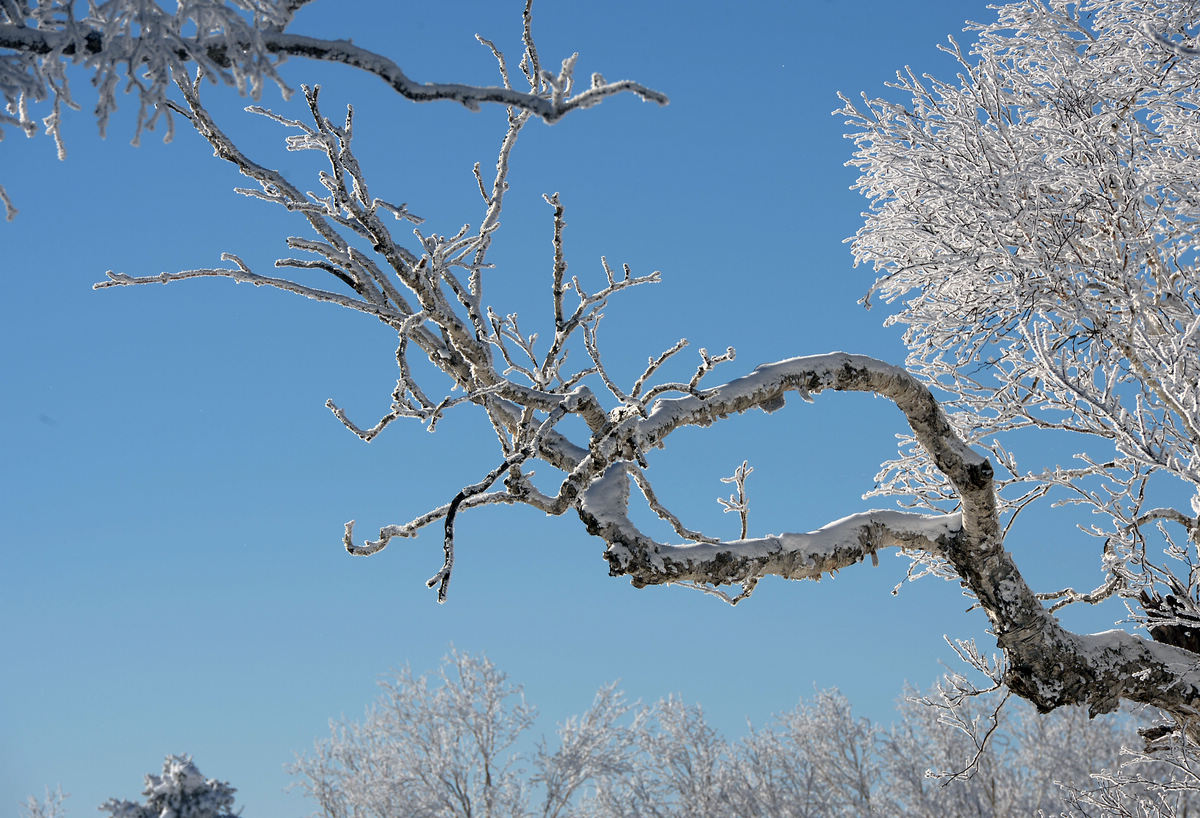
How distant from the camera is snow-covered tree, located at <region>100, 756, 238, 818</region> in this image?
14345 mm

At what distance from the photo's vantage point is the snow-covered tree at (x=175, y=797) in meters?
14.3

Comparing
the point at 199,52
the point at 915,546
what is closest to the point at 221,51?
the point at 199,52

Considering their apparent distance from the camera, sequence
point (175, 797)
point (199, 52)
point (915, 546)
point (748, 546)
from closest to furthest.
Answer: point (199, 52) → point (748, 546) → point (915, 546) → point (175, 797)

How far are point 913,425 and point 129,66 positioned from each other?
3794mm

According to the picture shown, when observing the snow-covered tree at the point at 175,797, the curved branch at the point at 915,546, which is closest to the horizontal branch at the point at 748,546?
the curved branch at the point at 915,546

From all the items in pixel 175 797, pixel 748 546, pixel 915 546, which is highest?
pixel 175 797

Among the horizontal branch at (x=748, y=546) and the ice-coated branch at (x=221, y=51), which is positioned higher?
the ice-coated branch at (x=221, y=51)

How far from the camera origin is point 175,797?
1443 centimetres

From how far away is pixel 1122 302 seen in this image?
20.7ft

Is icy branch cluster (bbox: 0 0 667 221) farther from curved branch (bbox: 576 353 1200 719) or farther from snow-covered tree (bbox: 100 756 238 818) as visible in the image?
snow-covered tree (bbox: 100 756 238 818)

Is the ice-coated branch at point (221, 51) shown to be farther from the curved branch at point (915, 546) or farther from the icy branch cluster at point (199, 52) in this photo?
the curved branch at point (915, 546)

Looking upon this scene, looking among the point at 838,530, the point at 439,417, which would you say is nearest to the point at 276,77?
the point at 439,417

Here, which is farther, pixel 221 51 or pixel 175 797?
pixel 175 797

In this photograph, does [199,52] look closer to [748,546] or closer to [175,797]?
[748,546]
